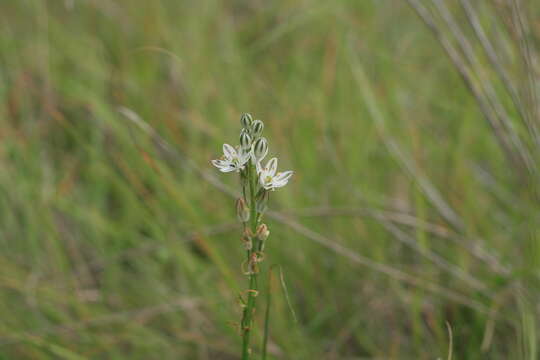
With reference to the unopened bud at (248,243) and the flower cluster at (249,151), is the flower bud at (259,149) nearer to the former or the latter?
the flower cluster at (249,151)

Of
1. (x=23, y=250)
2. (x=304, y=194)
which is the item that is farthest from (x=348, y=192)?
(x=23, y=250)

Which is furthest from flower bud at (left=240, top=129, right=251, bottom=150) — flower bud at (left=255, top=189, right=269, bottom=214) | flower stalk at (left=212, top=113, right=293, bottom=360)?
flower bud at (left=255, top=189, right=269, bottom=214)

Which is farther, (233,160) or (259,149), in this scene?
(233,160)

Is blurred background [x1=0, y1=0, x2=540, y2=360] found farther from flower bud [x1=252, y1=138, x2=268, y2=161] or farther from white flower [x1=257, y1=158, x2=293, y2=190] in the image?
flower bud [x1=252, y1=138, x2=268, y2=161]

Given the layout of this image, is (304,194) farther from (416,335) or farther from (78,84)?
(78,84)

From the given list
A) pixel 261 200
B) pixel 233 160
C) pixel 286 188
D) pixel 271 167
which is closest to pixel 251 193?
pixel 261 200

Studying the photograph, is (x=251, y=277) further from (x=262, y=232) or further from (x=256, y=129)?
(x=256, y=129)

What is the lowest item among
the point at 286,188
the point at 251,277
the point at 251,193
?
the point at 251,277
